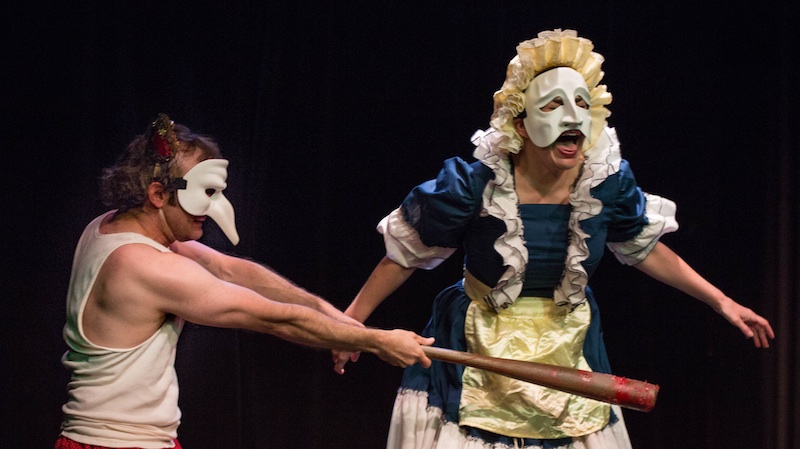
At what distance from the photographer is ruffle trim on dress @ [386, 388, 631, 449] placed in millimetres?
2537

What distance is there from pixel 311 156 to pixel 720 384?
6.22 feet

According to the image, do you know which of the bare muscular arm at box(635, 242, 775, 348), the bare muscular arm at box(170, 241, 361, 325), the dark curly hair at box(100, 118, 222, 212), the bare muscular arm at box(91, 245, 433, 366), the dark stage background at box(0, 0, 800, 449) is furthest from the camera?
the dark stage background at box(0, 0, 800, 449)

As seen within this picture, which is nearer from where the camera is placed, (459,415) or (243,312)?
(243,312)

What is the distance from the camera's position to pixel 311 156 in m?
3.57

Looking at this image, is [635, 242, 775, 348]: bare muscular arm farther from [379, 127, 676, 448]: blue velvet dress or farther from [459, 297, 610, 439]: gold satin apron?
[459, 297, 610, 439]: gold satin apron

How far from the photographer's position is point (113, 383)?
7.09 feet

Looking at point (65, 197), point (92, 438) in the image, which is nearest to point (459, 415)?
point (92, 438)

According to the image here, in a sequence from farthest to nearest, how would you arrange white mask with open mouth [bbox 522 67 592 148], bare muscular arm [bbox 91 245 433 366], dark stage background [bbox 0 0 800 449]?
1. dark stage background [bbox 0 0 800 449]
2. white mask with open mouth [bbox 522 67 592 148]
3. bare muscular arm [bbox 91 245 433 366]

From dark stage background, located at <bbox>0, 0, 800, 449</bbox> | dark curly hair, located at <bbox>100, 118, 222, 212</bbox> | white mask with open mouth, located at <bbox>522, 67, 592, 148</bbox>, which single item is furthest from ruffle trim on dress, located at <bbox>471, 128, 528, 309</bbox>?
dark stage background, located at <bbox>0, 0, 800, 449</bbox>

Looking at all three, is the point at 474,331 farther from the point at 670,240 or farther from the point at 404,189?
the point at 670,240

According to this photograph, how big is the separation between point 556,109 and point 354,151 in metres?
1.22

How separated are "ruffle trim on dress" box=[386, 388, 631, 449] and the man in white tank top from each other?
277mm

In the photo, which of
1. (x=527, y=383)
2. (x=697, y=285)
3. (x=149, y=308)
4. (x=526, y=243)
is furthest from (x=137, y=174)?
(x=697, y=285)

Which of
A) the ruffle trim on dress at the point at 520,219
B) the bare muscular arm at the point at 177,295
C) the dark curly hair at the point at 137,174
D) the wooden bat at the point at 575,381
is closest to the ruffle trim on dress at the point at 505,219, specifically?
the ruffle trim on dress at the point at 520,219
